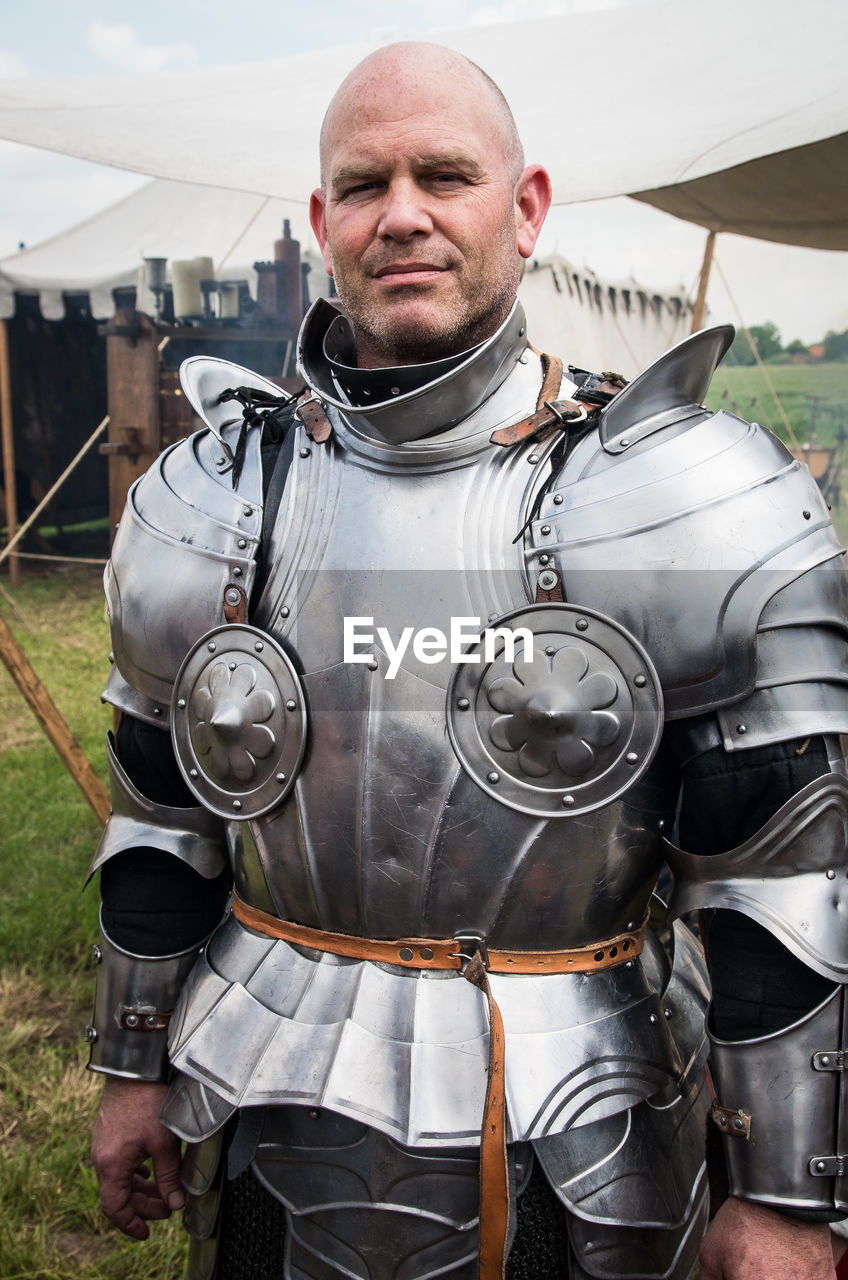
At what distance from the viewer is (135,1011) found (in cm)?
184

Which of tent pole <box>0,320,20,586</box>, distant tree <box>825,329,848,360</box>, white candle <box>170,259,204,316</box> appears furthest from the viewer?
tent pole <box>0,320,20,586</box>

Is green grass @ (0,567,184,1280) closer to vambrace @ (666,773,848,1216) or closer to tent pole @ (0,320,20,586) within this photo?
vambrace @ (666,773,848,1216)

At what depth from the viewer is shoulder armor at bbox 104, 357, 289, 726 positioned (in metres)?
1.65

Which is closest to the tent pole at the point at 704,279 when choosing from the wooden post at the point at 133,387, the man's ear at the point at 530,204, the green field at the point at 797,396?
the green field at the point at 797,396

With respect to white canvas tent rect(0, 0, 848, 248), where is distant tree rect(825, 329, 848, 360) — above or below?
below

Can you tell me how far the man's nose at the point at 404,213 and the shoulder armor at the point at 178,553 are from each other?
43cm

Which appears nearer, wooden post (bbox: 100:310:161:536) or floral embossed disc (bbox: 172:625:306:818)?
floral embossed disc (bbox: 172:625:306:818)

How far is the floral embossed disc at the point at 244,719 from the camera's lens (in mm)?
1561

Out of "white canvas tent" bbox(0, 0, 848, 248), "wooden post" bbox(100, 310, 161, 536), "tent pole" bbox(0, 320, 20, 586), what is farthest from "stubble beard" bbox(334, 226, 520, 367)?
"tent pole" bbox(0, 320, 20, 586)

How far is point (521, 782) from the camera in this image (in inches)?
56.7

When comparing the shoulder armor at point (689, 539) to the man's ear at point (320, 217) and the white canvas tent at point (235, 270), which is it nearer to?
the man's ear at point (320, 217)

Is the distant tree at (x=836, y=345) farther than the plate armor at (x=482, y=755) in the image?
Yes

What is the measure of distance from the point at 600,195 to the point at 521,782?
329cm

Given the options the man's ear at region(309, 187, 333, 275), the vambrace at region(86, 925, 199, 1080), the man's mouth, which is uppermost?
the man's ear at region(309, 187, 333, 275)
